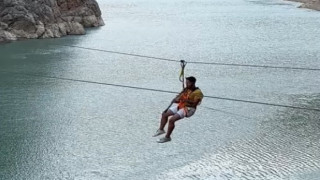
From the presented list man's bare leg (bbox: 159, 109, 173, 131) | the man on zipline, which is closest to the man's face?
the man on zipline

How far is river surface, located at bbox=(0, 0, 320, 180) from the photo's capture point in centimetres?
1931

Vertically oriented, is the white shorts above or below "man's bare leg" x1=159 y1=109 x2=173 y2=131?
above

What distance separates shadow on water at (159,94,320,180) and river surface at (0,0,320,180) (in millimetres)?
41

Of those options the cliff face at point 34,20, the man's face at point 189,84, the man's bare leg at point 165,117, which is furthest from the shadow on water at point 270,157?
the cliff face at point 34,20

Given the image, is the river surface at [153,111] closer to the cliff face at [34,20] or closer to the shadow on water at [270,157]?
the shadow on water at [270,157]

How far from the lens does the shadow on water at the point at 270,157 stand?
18.5m

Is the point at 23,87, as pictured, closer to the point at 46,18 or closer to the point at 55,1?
the point at 46,18

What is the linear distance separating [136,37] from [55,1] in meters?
11.8

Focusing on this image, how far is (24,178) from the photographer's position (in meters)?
18.6

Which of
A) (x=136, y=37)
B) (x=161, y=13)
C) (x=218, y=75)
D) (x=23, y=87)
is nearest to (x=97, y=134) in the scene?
(x=23, y=87)

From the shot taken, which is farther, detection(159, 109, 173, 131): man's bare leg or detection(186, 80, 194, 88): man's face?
detection(159, 109, 173, 131): man's bare leg

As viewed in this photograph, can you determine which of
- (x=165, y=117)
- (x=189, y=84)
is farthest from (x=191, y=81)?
(x=165, y=117)

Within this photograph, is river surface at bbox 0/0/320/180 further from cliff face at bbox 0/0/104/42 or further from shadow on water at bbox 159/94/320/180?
cliff face at bbox 0/0/104/42

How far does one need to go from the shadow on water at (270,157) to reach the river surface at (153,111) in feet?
0.13
